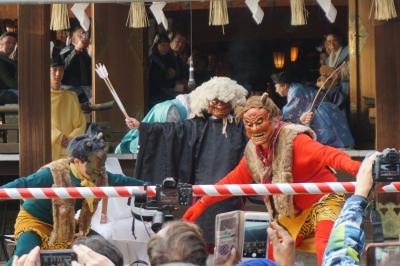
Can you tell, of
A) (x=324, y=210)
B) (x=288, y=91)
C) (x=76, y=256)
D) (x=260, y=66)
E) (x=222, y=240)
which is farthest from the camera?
(x=260, y=66)

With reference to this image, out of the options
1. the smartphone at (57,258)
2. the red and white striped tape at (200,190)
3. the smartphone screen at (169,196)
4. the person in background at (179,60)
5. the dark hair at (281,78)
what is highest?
the person in background at (179,60)

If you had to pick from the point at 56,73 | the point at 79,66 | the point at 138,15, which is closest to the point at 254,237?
the point at 138,15

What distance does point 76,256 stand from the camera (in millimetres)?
5035

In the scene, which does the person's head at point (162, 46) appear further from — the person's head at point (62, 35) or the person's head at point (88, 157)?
the person's head at point (88, 157)

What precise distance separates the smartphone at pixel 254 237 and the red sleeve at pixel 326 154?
567 millimetres

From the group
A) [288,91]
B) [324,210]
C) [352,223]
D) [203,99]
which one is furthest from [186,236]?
[288,91]

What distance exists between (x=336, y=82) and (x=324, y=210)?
415 centimetres

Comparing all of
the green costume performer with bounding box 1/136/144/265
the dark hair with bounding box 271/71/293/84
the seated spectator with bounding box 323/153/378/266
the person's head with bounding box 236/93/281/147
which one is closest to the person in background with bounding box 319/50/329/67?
the dark hair with bounding box 271/71/293/84

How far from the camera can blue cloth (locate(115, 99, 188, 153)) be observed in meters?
11.0

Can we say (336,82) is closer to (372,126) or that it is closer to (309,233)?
(372,126)

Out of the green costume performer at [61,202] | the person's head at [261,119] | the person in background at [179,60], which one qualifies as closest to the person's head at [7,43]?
the person in background at [179,60]

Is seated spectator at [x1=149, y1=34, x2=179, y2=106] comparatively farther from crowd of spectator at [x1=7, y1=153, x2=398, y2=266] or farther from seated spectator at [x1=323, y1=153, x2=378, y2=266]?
seated spectator at [x1=323, y1=153, x2=378, y2=266]

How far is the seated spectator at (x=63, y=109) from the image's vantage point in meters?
11.3

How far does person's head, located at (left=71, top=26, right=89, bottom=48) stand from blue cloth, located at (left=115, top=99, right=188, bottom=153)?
1300mm
